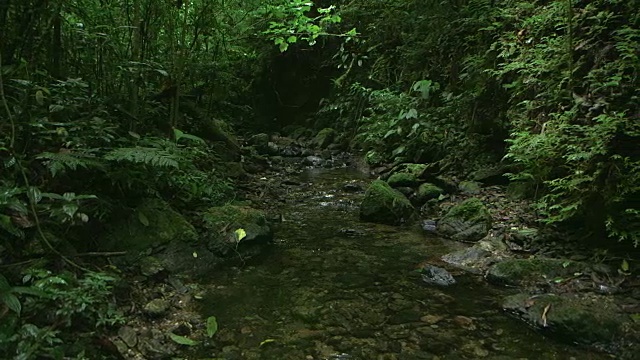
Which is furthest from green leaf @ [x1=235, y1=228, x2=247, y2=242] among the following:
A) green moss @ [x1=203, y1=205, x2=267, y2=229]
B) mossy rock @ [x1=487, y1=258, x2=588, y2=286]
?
mossy rock @ [x1=487, y1=258, x2=588, y2=286]

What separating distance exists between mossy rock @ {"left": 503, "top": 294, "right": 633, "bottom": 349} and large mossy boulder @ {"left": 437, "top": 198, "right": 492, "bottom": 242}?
175 cm

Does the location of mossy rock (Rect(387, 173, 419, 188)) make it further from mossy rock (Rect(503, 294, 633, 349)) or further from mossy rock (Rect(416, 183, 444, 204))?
mossy rock (Rect(503, 294, 633, 349))

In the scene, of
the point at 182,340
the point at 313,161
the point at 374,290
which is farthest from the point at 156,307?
the point at 313,161

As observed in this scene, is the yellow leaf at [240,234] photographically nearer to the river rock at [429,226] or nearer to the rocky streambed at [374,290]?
the rocky streambed at [374,290]

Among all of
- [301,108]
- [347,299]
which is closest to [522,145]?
[347,299]

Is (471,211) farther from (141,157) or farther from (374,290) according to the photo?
(141,157)

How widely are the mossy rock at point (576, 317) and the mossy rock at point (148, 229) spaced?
3043 mm

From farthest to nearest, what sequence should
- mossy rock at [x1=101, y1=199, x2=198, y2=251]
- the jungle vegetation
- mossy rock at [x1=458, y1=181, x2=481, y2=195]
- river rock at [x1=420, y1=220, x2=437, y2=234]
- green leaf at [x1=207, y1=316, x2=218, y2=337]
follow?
mossy rock at [x1=458, y1=181, x2=481, y2=195] → river rock at [x1=420, y1=220, x2=437, y2=234] → mossy rock at [x1=101, y1=199, x2=198, y2=251] → green leaf at [x1=207, y1=316, x2=218, y2=337] → the jungle vegetation

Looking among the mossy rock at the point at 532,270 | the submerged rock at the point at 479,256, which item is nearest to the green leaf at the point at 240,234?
the submerged rock at the point at 479,256

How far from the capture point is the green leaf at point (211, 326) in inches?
127

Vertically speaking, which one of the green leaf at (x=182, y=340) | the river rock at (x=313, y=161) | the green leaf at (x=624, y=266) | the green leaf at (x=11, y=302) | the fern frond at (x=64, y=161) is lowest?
the river rock at (x=313, y=161)

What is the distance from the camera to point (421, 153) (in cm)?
862

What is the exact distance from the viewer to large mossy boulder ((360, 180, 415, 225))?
6.26 metres

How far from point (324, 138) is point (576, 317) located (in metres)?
11.7
